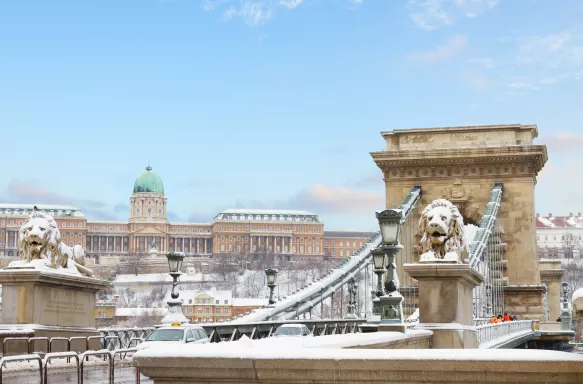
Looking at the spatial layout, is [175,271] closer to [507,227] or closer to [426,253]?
[426,253]

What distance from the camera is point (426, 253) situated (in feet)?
60.0

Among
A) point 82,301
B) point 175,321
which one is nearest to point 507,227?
point 175,321

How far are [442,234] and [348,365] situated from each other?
1141 cm

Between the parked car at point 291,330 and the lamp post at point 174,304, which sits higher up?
the lamp post at point 174,304

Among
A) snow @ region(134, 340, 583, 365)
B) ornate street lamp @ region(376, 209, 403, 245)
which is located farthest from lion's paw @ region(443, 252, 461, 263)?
snow @ region(134, 340, 583, 365)

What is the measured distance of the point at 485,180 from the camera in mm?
51062

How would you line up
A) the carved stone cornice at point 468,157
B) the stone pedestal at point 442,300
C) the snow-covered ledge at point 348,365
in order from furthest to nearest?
A: the carved stone cornice at point 468,157 → the stone pedestal at point 442,300 → the snow-covered ledge at point 348,365

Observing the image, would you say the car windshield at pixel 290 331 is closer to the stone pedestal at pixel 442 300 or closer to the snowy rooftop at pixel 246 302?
the stone pedestal at pixel 442 300

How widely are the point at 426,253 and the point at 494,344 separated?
8321mm

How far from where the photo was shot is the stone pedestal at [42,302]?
1873 centimetres

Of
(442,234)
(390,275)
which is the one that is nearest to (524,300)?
(390,275)

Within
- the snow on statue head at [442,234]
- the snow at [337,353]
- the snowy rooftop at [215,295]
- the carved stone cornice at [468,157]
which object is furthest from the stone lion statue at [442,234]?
the snowy rooftop at [215,295]

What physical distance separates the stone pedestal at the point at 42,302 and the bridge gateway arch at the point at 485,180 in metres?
29.5

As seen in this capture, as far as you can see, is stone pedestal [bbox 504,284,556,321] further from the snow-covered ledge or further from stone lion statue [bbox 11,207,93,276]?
the snow-covered ledge
